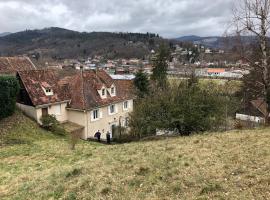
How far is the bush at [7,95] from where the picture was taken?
28516 millimetres

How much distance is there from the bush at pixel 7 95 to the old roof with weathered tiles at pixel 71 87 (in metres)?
2.40

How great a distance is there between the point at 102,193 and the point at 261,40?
15.2m

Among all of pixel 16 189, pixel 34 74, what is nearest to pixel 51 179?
pixel 16 189

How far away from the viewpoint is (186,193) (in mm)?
8500

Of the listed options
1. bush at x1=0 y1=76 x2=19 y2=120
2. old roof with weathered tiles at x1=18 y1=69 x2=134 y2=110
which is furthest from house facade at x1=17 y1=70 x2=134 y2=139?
bush at x1=0 y1=76 x2=19 y2=120

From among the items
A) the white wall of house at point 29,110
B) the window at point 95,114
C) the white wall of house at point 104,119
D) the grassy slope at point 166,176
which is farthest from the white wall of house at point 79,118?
the grassy slope at point 166,176

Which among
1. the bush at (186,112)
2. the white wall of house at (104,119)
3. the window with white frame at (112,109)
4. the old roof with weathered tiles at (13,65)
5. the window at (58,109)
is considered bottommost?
the white wall of house at (104,119)

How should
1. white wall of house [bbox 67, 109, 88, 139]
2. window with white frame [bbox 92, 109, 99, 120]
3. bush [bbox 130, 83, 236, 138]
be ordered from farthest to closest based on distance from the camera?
1. window with white frame [bbox 92, 109, 99, 120]
2. white wall of house [bbox 67, 109, 88, 139]
3. bush [bbox 130, 83, 236, 138]

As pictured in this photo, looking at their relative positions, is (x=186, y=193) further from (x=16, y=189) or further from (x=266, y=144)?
(x=16, y=189)

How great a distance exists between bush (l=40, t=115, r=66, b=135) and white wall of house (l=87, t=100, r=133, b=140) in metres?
4.82

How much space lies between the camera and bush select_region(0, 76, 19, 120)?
28516 mm

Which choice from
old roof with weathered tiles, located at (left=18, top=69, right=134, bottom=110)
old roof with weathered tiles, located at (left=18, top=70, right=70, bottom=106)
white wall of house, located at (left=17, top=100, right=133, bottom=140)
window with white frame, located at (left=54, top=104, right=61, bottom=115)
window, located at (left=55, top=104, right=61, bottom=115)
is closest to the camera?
white wall of house, located at (left=17, top=100, right=133, bottom=140)

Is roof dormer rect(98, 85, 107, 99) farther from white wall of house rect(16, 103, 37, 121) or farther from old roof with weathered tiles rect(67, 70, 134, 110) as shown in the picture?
white wall of house rect(16, 103, 37, 121)

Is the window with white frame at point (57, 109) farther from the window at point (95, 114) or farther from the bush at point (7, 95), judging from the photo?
the bush at point (7, 95)
